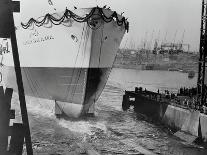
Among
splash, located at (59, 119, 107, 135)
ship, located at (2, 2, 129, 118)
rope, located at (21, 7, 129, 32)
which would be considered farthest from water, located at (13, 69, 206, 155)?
rope, located at (21, 7, 129, 32)

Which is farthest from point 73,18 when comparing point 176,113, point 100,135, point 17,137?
point 17,137

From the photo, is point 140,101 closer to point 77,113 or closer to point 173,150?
point 77,113

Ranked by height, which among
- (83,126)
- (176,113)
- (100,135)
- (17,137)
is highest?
(17,137)

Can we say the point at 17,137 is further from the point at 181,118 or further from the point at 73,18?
the point at 181,118

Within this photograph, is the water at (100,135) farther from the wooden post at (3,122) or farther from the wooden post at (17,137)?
the wooden post at (3,122)

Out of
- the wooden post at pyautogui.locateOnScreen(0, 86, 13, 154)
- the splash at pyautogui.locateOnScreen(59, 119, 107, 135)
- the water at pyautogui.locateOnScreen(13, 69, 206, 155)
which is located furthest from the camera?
the splash at pyautogui.locateOnScreen(59, 119, 107, 135)

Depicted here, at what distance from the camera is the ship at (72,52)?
55.1ft

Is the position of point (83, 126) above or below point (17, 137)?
below

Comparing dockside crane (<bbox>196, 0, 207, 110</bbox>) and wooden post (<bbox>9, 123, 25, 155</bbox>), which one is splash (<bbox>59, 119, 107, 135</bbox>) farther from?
wooden post (<bbox>9, 123, 25, 155</bbox>)

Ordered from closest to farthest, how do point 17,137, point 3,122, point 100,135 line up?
point 3,122 → point 17,137 → point 100,135

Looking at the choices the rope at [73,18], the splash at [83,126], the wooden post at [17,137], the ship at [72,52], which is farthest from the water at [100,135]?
the wooden post at [17,137]

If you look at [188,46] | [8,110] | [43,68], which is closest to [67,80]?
[43,68]

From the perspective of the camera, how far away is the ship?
16781 mm

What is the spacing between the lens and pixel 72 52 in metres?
17.0
